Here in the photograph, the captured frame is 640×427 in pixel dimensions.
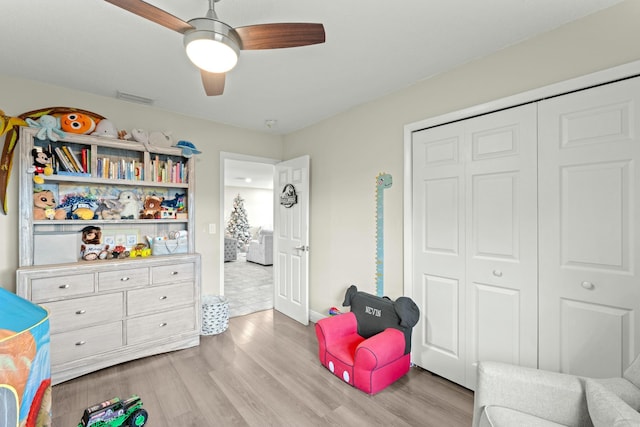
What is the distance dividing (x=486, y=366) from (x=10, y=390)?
1854 millimetres

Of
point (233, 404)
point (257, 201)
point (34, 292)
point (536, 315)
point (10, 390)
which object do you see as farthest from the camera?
point (257, 201)

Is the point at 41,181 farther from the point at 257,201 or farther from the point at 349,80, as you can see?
the point at 257,201

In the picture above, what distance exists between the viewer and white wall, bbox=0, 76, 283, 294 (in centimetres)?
244

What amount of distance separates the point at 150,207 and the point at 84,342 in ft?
4.18

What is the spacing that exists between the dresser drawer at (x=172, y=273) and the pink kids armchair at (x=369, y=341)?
4.60ft

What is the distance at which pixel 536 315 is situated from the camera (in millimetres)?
1879

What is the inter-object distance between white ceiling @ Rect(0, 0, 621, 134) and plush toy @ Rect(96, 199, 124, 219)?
0.96 m

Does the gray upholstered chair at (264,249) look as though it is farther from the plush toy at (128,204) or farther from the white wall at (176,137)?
the plush toy at (128,204)

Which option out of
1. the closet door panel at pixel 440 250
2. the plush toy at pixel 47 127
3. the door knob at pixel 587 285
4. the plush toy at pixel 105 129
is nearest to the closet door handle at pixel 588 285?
the door knob at pixel 587 285

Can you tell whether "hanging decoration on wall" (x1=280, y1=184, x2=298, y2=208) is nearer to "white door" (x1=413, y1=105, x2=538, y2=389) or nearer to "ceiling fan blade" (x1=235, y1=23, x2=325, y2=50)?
"white door" (x1=413, y1=105, x2=538, y2=389)

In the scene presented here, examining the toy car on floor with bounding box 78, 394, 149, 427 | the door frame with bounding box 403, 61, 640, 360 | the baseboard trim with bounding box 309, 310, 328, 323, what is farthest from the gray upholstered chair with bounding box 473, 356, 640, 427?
the baseboard trim with bounding box 309, 310, 328, 323

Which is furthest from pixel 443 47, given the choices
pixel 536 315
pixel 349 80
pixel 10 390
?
pixel 10 390

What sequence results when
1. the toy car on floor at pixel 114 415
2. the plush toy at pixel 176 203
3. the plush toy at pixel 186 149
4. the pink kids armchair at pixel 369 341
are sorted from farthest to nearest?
the plush toy at pixel 176 203 < the plush toy at pixel 186 149 < the pink kids armchair at pixel 369 341 < the toy car on floor at pixel 114 415

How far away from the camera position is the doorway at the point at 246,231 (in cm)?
400
